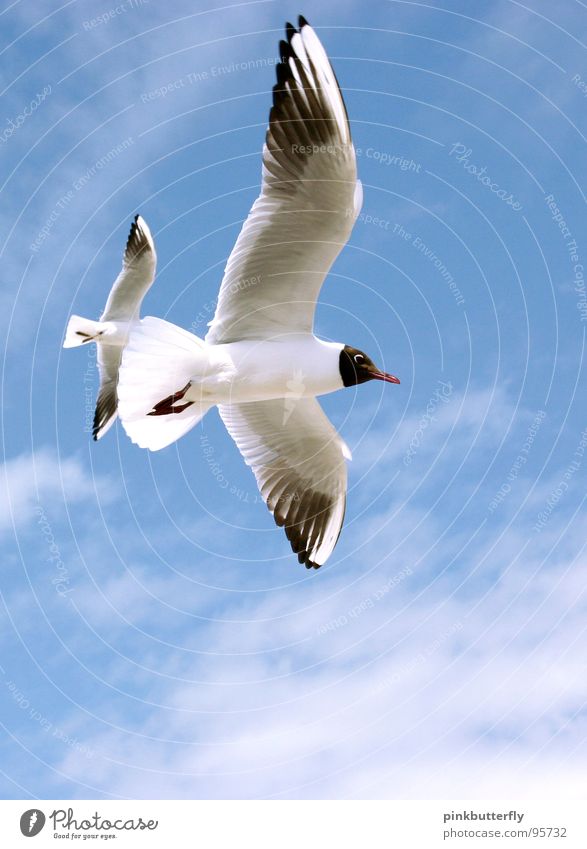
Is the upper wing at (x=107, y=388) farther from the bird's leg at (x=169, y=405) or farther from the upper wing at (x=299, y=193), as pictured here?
the upper wing at (x=299, y=193)

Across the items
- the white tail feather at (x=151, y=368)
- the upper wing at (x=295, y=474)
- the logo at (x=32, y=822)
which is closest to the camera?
the logo at (x=32, y=822)

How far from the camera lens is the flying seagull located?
916 centimetres

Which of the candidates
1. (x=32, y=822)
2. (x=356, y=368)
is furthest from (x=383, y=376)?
(x=32, y=822)

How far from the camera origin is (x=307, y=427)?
711cm

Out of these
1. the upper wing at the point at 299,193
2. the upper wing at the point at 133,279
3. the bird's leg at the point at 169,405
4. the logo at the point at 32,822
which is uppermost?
the upper wing at the point at 133,279

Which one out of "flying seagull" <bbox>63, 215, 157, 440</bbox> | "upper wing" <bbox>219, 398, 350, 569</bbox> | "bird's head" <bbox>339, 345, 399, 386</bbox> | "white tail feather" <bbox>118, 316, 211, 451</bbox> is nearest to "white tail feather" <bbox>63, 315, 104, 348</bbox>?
"flying seagull" <bbox>63, 215, 157, 440</bbox>

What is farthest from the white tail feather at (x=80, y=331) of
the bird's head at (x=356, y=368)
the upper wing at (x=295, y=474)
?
the bird's head at (x=356, y=368)

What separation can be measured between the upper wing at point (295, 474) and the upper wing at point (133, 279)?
2.54 meters

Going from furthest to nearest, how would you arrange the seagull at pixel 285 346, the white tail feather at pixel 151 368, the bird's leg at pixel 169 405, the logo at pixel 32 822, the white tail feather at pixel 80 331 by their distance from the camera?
the white tail feather at pixel 80 331 < the bird's leg at pixel 169 405 < the white tail feather at pixel 151 368 < the seagull at pixel 285 346 < the logo at pixel 32 822

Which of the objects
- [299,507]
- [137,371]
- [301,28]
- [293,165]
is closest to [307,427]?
[299,507]

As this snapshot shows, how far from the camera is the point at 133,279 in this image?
9.43 meters

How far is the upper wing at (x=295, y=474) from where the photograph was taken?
7.20 m

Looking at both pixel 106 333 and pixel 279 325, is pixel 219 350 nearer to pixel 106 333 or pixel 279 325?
pixel 279 325

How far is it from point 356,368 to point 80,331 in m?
3.60
